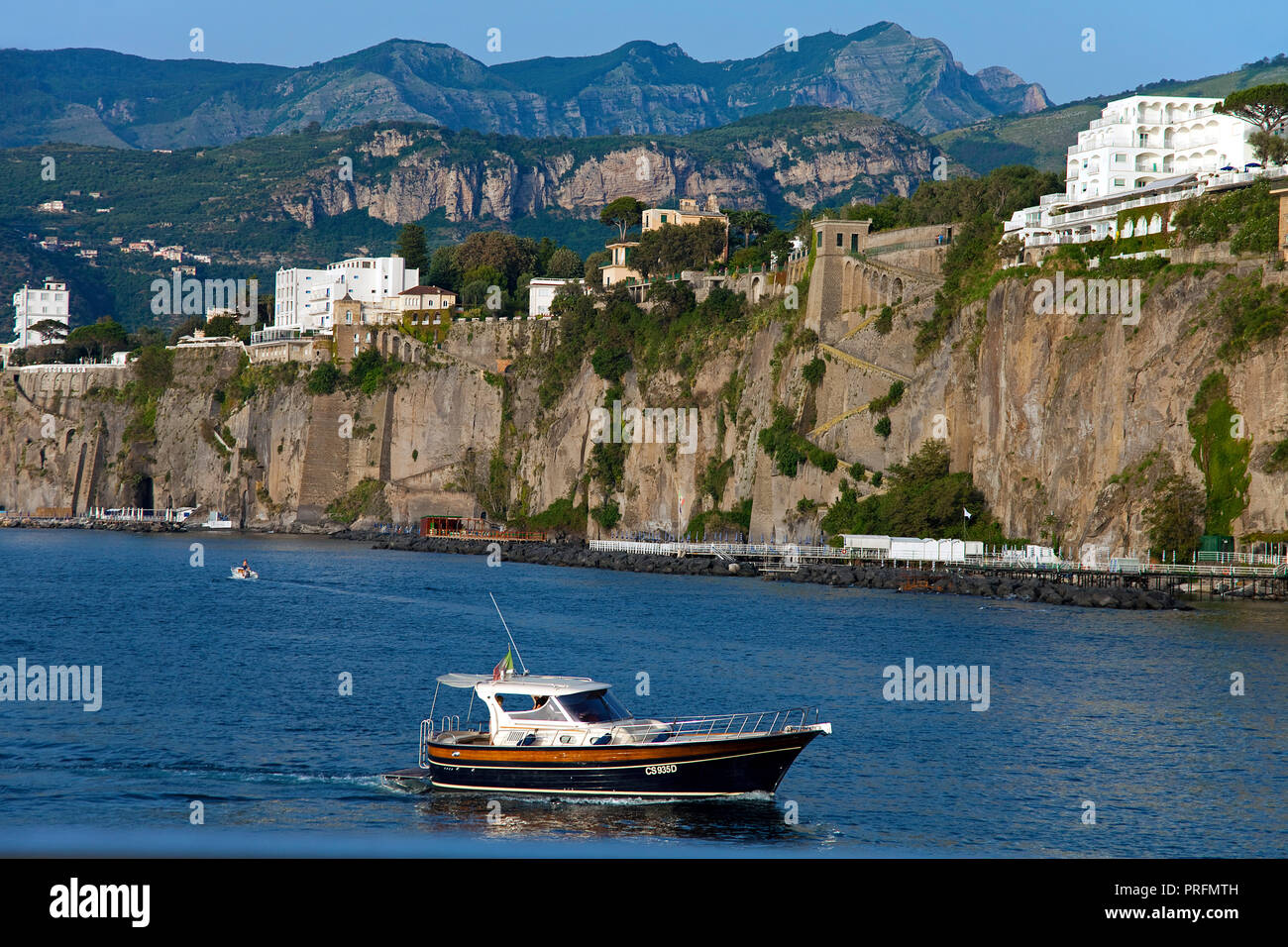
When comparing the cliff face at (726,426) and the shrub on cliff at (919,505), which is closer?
the cliff face at (726,426)

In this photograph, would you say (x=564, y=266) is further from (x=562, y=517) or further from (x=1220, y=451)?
(x=1220, y=451)

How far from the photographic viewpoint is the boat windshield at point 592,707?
79.2ft

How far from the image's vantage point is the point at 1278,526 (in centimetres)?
6109

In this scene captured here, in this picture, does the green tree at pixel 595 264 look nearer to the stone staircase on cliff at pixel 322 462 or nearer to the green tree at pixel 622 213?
the green tree at pixel 622 213

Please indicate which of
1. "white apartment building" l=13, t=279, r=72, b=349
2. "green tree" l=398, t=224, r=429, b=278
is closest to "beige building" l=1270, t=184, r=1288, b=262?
"green tree" l=398, t=224, r=429, b=278

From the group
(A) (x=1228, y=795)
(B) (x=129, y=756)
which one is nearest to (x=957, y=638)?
(A) (x=1228, y=795)

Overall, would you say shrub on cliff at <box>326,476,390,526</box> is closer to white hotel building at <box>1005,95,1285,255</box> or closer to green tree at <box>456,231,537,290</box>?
green tree at <box>456,231,537,290</box>

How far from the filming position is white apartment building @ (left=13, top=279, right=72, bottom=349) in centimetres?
18125

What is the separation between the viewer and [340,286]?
14488 centimetres


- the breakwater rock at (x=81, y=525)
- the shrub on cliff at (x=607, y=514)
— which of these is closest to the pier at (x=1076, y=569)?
the shrub on cliff at (x=607, y=514)

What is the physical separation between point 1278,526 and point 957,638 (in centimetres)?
2244

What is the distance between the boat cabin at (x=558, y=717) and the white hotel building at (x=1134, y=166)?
198ft
